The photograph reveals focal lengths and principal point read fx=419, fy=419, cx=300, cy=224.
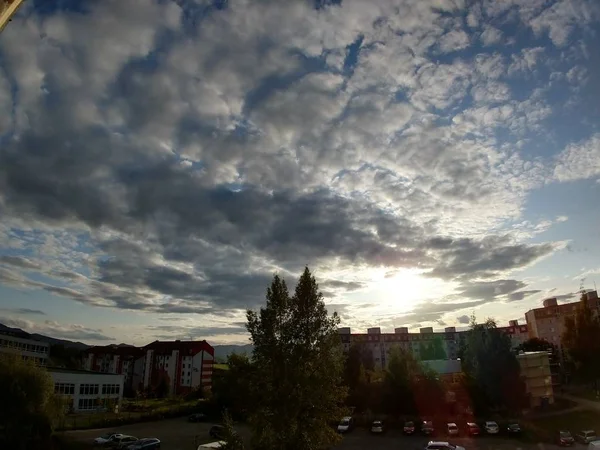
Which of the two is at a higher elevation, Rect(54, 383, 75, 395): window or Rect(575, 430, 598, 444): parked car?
Rect(54, 383, 75, 395): window

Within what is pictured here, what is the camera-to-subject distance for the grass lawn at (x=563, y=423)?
156 feet

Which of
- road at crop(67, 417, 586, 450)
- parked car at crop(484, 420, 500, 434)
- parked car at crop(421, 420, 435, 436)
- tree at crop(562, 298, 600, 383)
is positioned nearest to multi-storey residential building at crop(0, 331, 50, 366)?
road at crop(67, 417, 586, 450)

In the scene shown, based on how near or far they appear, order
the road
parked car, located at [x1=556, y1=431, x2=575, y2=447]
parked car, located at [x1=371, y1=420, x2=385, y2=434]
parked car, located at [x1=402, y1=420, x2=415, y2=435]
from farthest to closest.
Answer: parked car, located at [x1=371, y1=420, x2=385, y2=434] < parked car, located at [x1=402, y1=420, x2=415, y2=435] < the road < parked car, located at [x1=556, y1=431, x2=575, y2=447]

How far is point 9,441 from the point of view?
121 feet

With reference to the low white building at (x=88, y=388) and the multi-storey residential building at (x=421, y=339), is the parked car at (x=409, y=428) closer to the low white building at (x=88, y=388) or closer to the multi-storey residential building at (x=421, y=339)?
the low white building at (x=88, y=388)

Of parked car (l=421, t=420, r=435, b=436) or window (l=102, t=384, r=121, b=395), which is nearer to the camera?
parked car (l=421, t=420, r=435, b=436)

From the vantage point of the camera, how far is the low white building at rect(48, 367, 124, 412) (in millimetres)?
77188

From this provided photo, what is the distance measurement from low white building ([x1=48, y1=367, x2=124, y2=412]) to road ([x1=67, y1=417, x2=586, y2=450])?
24324 mm

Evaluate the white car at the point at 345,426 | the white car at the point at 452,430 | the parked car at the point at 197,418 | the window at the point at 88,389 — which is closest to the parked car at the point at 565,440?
the white car at the point at 452,430

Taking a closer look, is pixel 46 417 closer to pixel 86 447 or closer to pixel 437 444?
pixel 86 447

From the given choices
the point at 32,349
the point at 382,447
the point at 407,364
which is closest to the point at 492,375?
the point at 407,364

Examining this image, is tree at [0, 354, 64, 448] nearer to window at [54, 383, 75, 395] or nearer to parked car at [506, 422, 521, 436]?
window at [54, 383, 75, 395]

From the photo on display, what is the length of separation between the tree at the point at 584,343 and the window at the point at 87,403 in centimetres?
8783

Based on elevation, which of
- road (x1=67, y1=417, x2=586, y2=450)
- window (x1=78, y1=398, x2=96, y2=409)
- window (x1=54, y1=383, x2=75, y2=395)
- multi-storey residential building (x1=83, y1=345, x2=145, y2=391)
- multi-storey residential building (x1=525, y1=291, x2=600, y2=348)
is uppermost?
multi-storey residential building (x1=525, y1=291, x2=600, y2=348)
